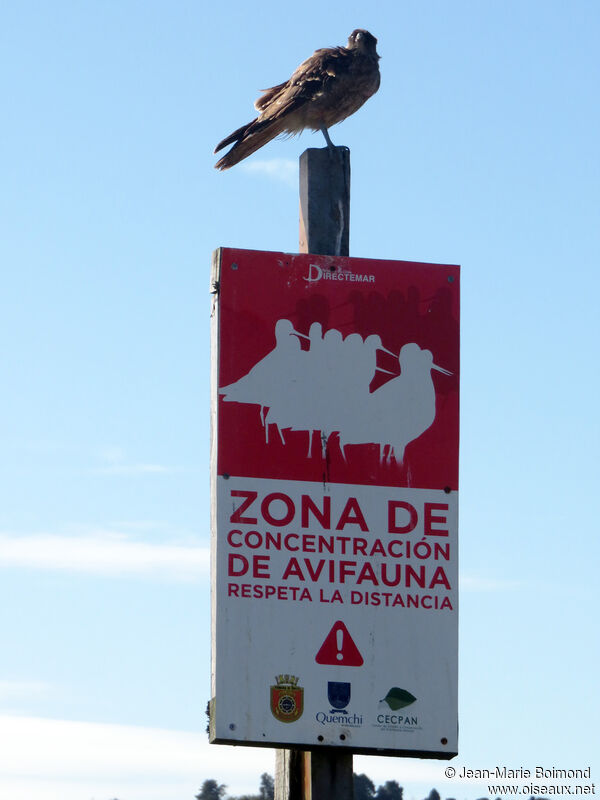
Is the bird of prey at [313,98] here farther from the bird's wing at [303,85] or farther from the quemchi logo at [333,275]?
the quemchi logo at [333,275]

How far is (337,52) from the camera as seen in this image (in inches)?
280

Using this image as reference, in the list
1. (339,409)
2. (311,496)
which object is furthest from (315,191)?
(311,496)

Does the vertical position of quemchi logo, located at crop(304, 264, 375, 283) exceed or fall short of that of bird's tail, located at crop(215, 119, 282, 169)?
it falls short

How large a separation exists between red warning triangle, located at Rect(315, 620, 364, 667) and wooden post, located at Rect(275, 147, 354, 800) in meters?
0.29

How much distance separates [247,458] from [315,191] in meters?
1.19

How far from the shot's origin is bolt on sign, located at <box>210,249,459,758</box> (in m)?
4.34

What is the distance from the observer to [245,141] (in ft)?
A: 21.0

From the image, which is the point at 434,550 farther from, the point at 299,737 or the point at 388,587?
the point at 299,737

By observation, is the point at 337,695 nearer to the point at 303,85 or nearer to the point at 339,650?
the point at 339,650

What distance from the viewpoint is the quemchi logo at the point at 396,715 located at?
14.3 ft

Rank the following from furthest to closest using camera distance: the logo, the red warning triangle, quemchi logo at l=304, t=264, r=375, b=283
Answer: quemchi logo at l=304, t=264, r=375, b=283 < the red warning triangle < the logo

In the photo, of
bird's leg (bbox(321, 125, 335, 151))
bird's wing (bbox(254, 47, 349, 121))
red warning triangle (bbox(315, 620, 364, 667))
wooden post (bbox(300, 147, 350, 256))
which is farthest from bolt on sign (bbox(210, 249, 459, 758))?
bird's wing (bbox(254, 47, 349, 121))

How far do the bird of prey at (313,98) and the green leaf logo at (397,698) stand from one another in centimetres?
286

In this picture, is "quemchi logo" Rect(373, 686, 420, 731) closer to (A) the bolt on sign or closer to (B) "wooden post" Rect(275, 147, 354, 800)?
(A) the bolt on sign
